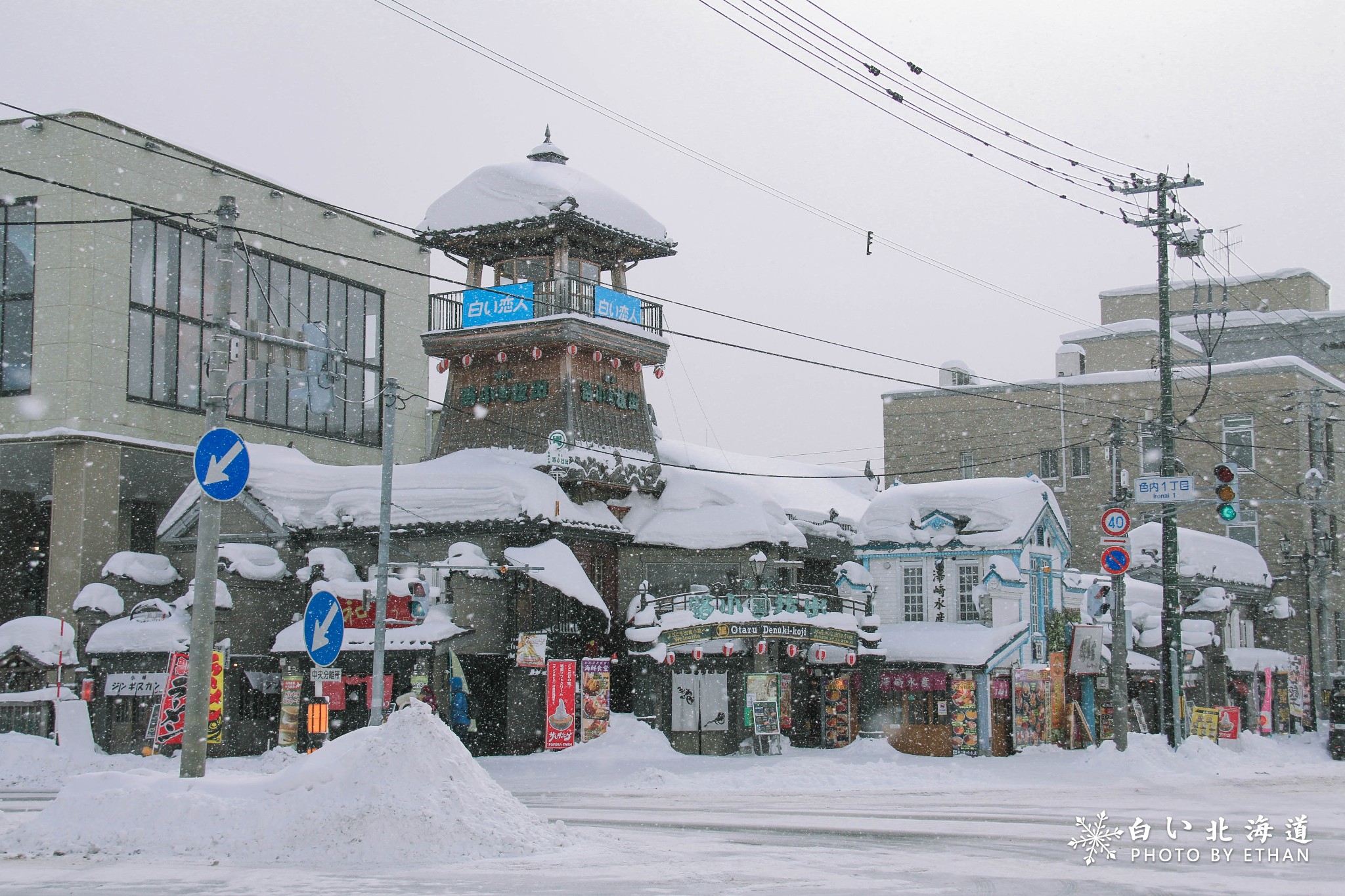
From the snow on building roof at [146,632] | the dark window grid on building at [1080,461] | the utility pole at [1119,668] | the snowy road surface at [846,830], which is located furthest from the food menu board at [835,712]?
the dark window grid on building at [1080,461]

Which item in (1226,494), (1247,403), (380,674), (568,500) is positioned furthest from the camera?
(1247,403)

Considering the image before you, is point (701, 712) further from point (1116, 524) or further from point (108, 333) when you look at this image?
point (108, 333)

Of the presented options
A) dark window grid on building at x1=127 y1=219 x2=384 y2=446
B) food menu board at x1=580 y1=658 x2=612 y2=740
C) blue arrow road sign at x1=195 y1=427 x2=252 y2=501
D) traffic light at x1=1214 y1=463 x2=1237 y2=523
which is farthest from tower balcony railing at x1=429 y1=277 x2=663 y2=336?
blue arrow road sign at x1=195 y1=427 x2=252 y2=501

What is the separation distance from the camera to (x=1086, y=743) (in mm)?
36750

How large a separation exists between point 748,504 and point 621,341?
6.24 meters

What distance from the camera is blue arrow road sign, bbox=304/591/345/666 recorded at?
1723 centimetres

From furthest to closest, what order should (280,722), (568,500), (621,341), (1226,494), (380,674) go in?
(621,341)
(568,500)
(280,722)
(1226,494)
(380,674)

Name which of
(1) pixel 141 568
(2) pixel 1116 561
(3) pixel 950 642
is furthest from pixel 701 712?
(1) pixel 141 568

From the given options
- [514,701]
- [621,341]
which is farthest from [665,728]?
[621,341]

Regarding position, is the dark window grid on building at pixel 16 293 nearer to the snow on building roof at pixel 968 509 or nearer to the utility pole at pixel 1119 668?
the snow on building roof at pixel 968 509

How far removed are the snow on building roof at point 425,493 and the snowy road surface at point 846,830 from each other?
6678mm

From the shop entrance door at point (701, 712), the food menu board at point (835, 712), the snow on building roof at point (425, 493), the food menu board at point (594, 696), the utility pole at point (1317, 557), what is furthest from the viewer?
the utility pole at point (1317, 557)

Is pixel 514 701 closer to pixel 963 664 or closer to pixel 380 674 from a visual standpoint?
pixel 380 674

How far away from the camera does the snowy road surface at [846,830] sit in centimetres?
1211
